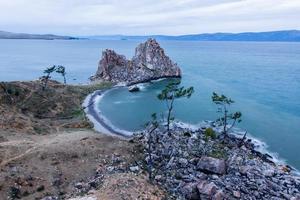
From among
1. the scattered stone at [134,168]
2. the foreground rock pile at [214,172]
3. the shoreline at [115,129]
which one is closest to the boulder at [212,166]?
the foreground rock pile at [214,172]

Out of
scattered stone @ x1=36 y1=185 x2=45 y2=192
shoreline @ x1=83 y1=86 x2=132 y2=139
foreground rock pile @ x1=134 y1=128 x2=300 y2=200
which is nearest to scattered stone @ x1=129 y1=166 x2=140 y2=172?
foreground rock pile @ x1=134 y1=128 x2=300 y2=200

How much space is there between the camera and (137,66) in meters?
164

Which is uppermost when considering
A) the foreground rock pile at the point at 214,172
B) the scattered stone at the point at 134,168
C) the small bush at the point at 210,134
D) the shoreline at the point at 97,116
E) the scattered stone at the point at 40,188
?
the scattered stone at the point at 40,188

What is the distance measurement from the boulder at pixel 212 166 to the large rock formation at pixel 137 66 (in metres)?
98.0

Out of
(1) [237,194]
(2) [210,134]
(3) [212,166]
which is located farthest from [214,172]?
(2) [210,134]

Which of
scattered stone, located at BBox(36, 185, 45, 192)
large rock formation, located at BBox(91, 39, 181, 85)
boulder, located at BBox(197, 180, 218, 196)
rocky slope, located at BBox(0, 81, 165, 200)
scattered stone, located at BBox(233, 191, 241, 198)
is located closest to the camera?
boulder, located at BBox(197, 180, 218, 196)

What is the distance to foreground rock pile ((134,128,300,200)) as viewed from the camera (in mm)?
51750

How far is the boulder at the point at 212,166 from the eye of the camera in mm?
57156

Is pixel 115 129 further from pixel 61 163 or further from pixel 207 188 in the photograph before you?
pixel 207 188

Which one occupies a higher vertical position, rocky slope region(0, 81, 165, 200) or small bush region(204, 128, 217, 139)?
rocky slope region(0, 81, 165, 200)

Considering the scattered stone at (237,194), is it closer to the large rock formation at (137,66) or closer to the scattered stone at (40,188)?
the scattered stone at (40,188)

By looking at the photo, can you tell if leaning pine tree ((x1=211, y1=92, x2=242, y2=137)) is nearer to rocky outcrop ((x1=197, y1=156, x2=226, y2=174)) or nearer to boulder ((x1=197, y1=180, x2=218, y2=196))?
rocky outcrop ((x1=197, y1=156, x2=226, y2=174))

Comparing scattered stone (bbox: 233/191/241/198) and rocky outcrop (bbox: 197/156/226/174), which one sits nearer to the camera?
scattered stone (bbox: 233/191/241/198)

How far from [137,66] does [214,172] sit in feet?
362
